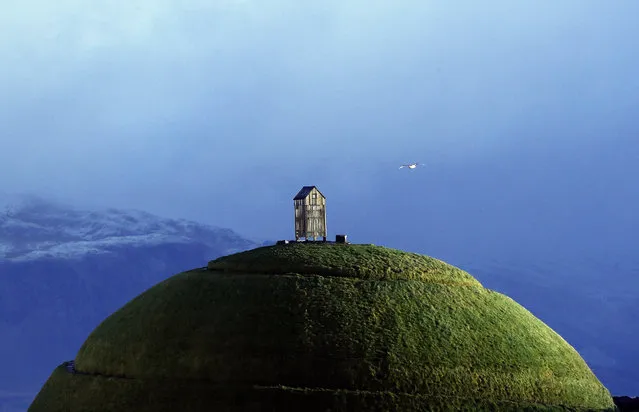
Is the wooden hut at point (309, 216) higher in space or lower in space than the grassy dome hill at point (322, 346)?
higher

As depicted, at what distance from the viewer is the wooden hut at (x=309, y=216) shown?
145ft

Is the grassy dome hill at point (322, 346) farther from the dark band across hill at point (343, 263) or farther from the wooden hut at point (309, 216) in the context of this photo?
the wooden hut at point (309, 216)

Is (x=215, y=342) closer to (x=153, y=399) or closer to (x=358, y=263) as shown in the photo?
(x=153, y=399)

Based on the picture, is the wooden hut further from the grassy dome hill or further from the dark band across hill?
the grassy dome hill

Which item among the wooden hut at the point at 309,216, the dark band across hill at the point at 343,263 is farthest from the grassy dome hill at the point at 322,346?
the wooden hut at the point at 309,216

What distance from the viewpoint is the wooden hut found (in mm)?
44062

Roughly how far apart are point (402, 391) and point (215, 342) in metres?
6.72

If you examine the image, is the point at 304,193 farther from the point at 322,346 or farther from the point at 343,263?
the point at 322,346

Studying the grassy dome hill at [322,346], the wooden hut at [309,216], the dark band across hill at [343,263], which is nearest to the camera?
the grassy dome hill at [322,346]

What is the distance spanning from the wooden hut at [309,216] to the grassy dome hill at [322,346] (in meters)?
1.83

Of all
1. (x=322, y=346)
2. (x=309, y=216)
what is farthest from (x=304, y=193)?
(x=322, y=346)

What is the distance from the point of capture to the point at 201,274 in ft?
134

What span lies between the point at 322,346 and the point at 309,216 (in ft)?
32.1

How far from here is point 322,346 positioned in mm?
35500
